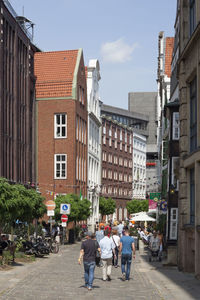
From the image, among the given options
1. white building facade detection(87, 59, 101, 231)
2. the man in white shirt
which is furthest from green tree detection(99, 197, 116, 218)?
the man in white shirt

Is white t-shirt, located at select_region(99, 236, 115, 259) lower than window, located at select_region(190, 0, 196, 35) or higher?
lower

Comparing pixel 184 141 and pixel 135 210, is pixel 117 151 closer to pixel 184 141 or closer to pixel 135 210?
pixel 135 210

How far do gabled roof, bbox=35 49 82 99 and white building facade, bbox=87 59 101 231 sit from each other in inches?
271

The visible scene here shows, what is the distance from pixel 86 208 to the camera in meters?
52.4

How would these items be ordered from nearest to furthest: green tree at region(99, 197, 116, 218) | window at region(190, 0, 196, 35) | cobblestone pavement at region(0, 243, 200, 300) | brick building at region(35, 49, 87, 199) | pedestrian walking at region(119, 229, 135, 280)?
cobblestone pavement at region(0, 243, 200, 300), pedestrian walking at region(119, 229, 135, 280), window at region(190, 0, 196, 35), brick building at region(35, 49, 87, 199), green tree at region(99, 197, 116, 218)

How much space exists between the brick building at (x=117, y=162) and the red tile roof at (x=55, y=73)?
A: 27.8m

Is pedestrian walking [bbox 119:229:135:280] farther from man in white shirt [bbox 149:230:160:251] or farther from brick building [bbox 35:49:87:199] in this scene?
brick building [bbox 35:49:87:199]

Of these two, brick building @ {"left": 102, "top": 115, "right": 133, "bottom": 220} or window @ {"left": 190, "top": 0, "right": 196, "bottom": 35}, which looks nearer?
window @ {"left": 190, "top": 0, "right": 196, "bottom": 35}

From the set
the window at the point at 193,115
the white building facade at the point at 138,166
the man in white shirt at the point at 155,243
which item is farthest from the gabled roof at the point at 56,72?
the white building facade at the point at 138,166

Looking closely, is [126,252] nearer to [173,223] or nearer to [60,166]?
[173,223]

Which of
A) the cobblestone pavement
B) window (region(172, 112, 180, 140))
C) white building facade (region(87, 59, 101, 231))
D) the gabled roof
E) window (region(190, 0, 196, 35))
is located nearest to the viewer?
the cobblestone pavement

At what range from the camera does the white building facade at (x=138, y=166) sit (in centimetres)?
11631

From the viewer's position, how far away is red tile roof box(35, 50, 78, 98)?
6344 cm

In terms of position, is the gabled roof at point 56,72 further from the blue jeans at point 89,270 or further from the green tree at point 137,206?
the blue jeans at point 89,270
